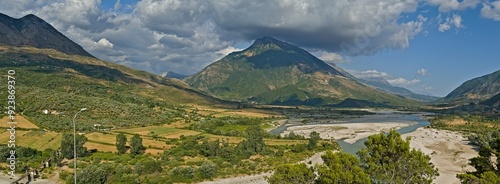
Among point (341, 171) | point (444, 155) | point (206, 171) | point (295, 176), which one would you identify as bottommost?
point (444, 155)

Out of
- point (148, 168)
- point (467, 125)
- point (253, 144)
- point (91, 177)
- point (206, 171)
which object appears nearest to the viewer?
point (91, 177)

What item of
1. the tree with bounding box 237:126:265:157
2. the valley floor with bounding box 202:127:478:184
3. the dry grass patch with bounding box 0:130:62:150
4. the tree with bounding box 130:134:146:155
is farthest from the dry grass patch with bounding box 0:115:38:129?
the valley floor with bounding box 202:127:478:184

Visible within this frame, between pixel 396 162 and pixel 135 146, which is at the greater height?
pixel 396 162

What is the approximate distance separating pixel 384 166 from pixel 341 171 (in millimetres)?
3268

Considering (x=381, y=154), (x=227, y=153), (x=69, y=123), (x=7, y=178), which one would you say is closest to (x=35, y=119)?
(x=69, y=123)

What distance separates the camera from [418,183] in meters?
27.0

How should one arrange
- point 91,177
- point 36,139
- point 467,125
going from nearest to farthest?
1. point 91,177
2. point 36,139
3. point 467,125

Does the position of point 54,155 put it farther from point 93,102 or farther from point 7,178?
point 93,102

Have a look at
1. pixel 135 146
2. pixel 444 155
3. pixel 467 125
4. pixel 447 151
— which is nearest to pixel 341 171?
pixel 135 146

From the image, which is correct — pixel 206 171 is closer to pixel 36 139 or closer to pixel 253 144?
pixel 253 144

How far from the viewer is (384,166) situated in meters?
27.8

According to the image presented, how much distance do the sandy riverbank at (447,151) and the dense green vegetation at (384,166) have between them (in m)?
37.2

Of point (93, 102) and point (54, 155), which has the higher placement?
point (93, 102)

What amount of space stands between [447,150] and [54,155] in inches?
3685
